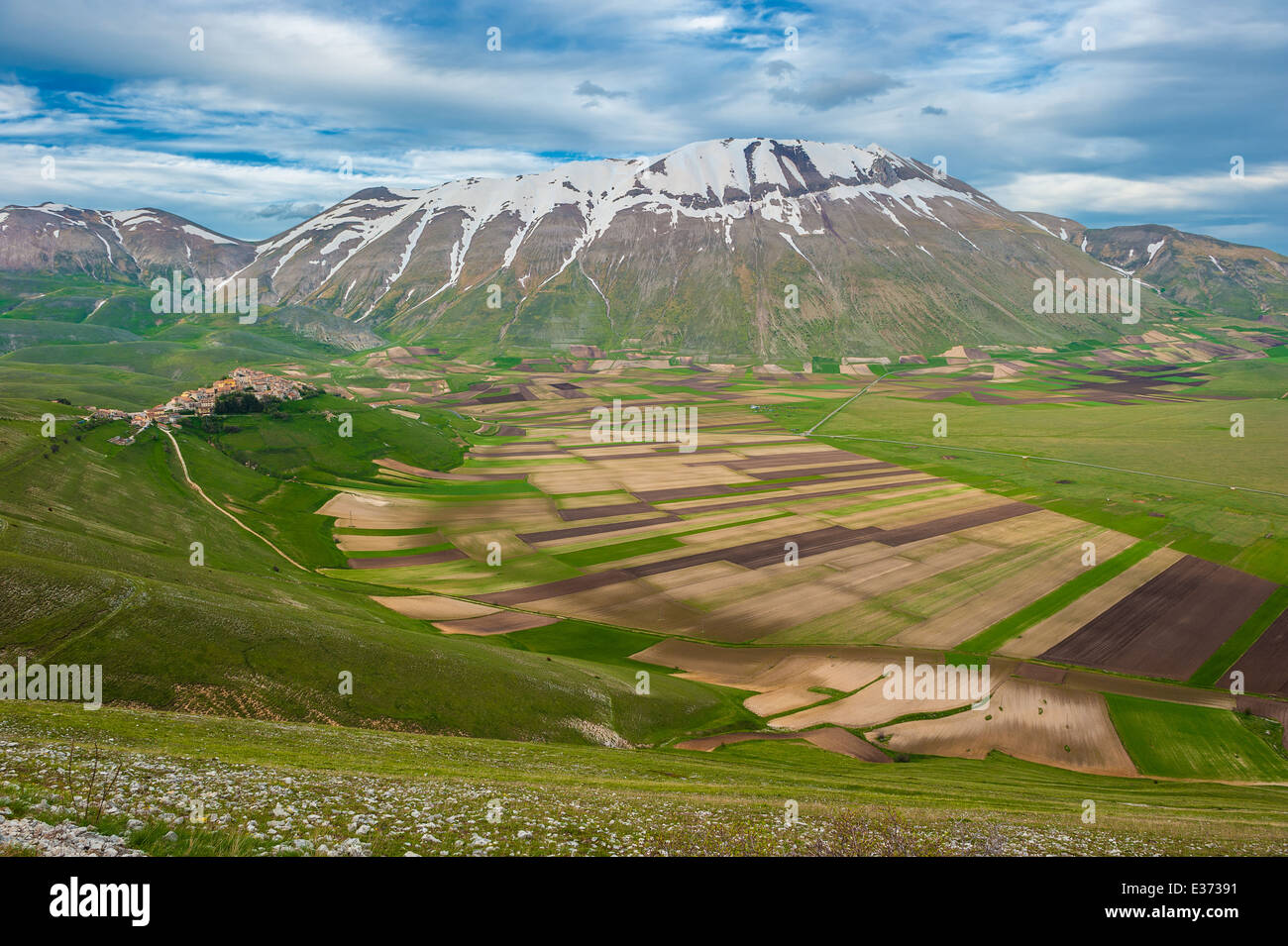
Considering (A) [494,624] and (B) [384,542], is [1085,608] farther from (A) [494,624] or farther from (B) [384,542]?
(B) [384,542]

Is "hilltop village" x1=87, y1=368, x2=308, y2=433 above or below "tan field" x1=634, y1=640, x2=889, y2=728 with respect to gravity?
above

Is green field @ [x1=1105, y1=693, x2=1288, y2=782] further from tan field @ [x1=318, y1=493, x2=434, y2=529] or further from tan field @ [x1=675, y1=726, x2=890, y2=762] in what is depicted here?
tan field @ [x1=318, y1=493, x2=434, y2=529]

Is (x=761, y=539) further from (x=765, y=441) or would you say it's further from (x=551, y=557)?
(x=765, y=441)

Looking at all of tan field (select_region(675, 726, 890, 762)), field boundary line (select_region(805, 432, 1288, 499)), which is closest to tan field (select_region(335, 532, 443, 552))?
tan field (select_region(675, 726, 890, 762))

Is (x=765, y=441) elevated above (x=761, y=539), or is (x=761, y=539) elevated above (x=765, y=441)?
(x=765, y=441)

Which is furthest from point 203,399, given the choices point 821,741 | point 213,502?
point 821,741
